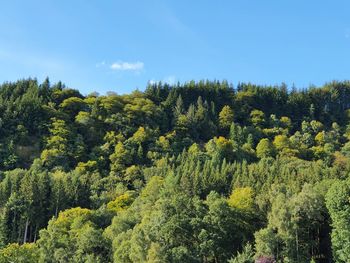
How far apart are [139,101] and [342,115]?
80759 millimetres

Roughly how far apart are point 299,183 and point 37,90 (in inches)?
4243

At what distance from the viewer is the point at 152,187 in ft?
326

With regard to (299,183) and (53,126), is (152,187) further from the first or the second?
(53,126)

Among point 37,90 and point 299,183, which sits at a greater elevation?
point 37,90

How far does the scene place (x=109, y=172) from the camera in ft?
424

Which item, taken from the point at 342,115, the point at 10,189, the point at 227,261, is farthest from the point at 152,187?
the point at 342,115

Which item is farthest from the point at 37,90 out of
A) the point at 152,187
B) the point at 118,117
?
the point at 152,187

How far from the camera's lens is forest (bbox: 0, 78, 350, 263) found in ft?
212

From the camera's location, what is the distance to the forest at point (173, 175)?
212ft

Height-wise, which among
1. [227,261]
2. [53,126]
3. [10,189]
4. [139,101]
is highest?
[139,101]

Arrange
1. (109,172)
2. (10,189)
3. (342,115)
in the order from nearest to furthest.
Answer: (10,189) → (109,172) → (342,115)

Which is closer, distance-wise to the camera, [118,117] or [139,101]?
[118,117]

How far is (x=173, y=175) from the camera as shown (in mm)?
108188

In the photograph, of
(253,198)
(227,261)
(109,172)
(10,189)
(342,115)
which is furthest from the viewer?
(342,115)
